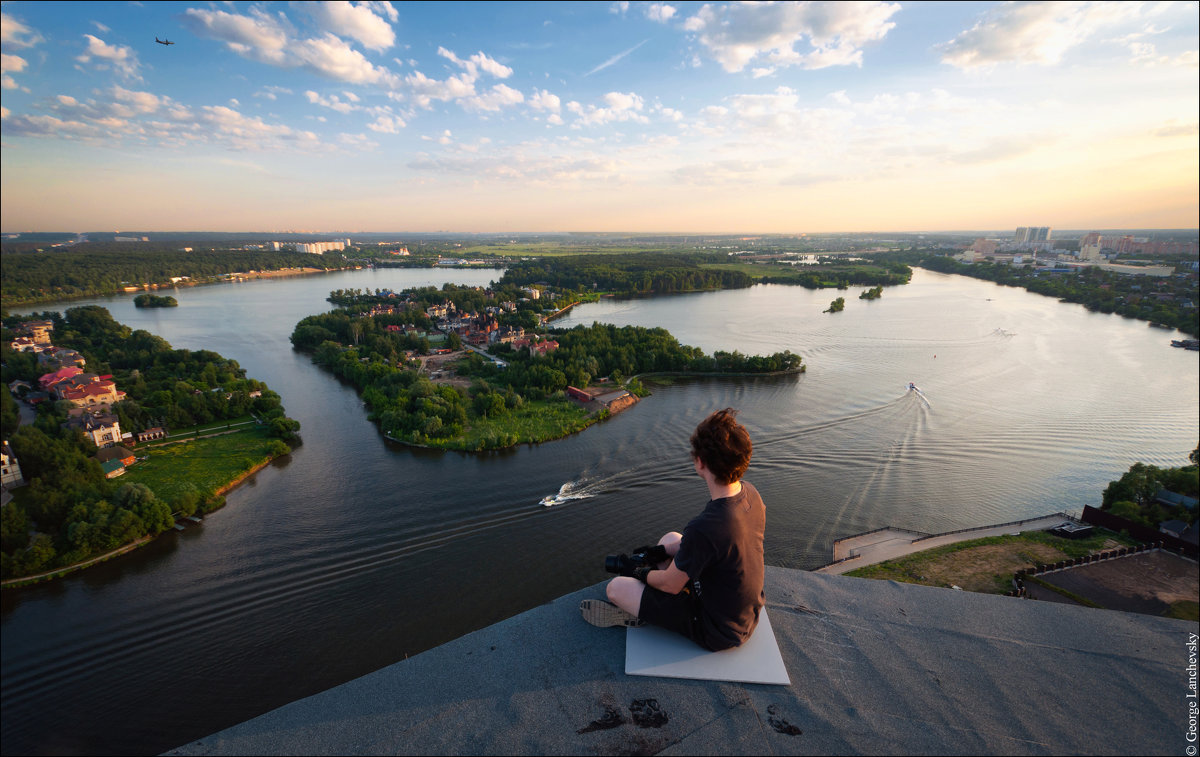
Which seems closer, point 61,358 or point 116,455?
point 116,455

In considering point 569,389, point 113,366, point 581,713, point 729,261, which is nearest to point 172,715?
point 581,713

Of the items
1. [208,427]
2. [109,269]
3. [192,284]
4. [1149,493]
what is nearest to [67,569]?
[208,427]

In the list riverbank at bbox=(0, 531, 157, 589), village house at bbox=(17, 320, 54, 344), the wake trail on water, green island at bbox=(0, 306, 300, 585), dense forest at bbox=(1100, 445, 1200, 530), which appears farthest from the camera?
village house at bbox=(17, 320, 54, 344)

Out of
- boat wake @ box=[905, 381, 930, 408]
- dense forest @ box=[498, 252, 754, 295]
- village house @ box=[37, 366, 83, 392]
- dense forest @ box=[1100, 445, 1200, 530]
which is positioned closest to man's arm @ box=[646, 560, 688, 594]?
dense forest @ box=[1100, 445, 1200, 530]

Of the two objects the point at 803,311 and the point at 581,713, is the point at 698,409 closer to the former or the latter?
the point at 581,713

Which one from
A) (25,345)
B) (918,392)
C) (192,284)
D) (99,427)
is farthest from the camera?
(192,284)

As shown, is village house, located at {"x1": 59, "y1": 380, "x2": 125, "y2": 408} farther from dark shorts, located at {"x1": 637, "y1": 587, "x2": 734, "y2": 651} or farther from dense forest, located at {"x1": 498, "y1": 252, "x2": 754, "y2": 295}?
dense forest, located at {"x1": 498, "y1": 252, "x2": 754, "y2": 295}

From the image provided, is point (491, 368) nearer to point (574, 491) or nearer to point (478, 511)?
point (574, 491)
